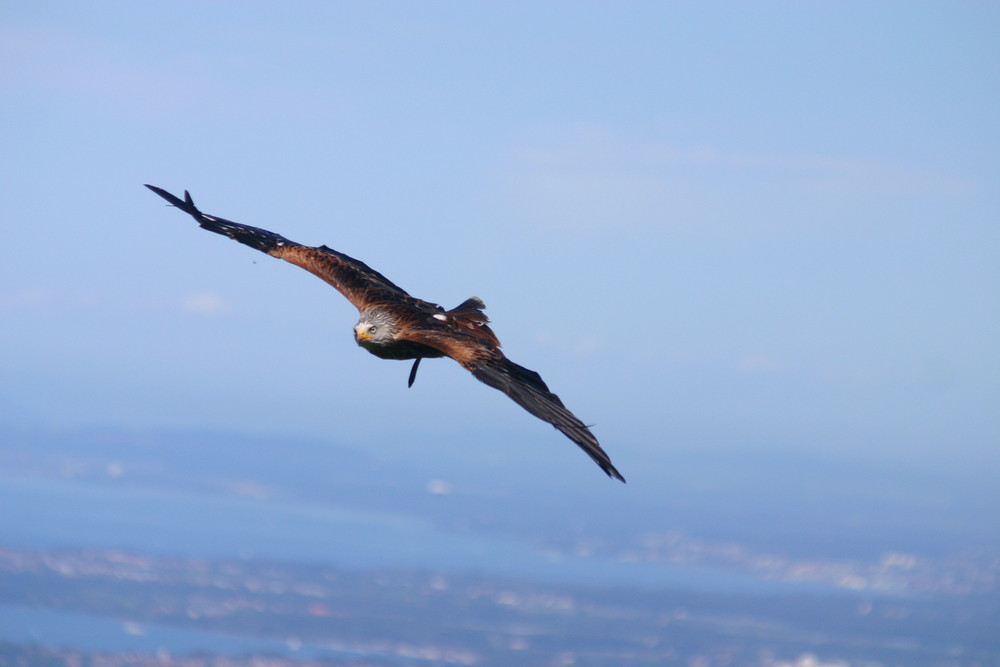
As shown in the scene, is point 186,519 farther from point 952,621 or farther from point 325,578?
point 952,621

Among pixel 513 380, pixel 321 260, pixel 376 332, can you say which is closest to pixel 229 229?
pixel 321 260

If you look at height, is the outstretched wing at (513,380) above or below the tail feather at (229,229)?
below

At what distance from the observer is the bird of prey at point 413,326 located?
14055 millimetres

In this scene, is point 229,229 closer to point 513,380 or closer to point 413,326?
point 413,326

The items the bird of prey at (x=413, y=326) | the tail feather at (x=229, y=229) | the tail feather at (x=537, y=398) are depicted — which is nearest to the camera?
the tail feather at (x=537, y=398)

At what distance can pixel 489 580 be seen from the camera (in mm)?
139500

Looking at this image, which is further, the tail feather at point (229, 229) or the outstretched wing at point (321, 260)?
the tail feather at point (229, 229)

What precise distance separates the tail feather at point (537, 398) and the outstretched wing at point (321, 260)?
10.5ft

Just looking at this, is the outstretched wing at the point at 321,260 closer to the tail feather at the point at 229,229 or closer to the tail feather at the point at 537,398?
the tail feather at the point at 229,229

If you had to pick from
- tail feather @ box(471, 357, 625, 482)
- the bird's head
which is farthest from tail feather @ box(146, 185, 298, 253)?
tail feather @ box(471, 357, 625, 482)

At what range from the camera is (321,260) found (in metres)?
19.4

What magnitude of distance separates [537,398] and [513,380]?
1.93 ft

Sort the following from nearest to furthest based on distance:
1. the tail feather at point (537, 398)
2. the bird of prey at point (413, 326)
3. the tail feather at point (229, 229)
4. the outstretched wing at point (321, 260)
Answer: the tail feather at point (537, 398) → the bird of prey at point (413, 326) → the outstretched wing at point (321, 260) → the tail feather at point (229, 229)

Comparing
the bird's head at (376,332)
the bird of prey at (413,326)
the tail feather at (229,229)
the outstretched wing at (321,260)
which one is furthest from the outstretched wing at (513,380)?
the tail feather at (229,229)
